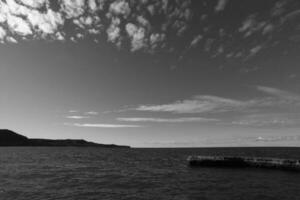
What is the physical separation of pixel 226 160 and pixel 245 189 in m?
43.2

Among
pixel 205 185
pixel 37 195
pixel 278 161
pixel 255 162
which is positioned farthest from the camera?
pixel 255 162

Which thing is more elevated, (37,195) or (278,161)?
(278,161)

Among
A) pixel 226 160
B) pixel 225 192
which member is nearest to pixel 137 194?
A: pixel 225 192

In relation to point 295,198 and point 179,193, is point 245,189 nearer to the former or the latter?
point 295,198

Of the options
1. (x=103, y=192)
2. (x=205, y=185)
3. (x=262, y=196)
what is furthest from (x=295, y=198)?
(x=103, y=192)

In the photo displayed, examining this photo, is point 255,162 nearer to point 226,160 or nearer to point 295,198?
point 226,160

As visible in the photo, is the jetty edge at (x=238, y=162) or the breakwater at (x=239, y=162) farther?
the jetty edge at (x=238, y=162)

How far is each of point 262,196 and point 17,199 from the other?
102 feet

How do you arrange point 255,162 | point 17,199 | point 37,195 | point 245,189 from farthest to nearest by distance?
point 255,162 → point 245,189 → point 37,195 → point 17,199

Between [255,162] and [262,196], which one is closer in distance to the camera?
[262,196]

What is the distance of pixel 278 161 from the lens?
69562mm

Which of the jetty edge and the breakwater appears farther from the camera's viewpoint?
the jetty edge

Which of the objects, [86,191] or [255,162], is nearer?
[86,191]

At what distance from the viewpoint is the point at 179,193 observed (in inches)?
1337
